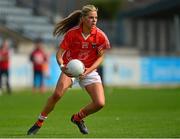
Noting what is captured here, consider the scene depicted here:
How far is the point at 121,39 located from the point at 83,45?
4223cm

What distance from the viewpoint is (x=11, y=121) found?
1700 cm

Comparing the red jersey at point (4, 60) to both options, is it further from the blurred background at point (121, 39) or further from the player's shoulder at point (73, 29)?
the player's shoulder at point (73, 29)

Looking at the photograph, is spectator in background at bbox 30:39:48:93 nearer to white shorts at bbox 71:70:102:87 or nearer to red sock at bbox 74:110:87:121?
red sock at bbox 74:110:87:121

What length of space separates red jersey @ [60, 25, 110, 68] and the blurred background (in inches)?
992

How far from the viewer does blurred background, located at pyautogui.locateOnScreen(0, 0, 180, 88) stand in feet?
136

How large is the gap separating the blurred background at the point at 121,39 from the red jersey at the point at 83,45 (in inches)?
992

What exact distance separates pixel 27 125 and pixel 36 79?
1923cm

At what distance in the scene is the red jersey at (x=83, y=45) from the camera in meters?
13.3

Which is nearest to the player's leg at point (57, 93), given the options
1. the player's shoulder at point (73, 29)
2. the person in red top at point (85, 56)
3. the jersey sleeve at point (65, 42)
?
the person in red top at point (85, 56)

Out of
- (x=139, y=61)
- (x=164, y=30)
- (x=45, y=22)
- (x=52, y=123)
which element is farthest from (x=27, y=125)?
(x=164, y=30)

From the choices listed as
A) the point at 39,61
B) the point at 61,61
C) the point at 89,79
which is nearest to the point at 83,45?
the point at 61,61

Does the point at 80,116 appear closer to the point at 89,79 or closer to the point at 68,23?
the point at 89,79

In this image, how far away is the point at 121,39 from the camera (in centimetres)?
5541

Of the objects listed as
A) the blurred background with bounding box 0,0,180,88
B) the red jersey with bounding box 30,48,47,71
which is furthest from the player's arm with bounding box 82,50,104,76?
the blurred background with bounding box 0,0,180,88
